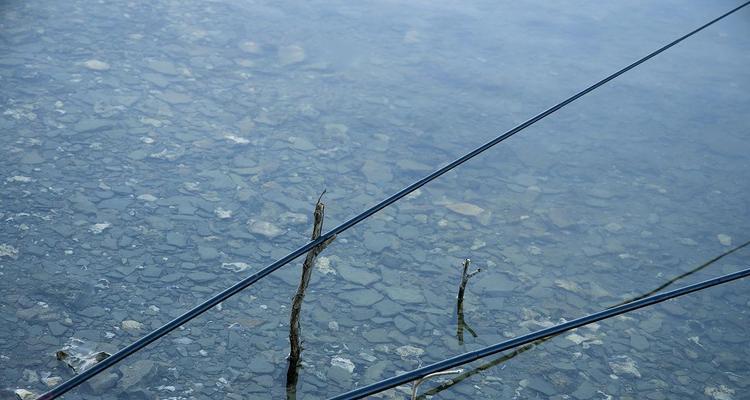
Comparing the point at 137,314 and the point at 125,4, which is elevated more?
the point at 125,4

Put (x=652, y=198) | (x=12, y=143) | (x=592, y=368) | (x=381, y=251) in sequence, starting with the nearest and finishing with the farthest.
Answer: (x=592, y=368)
(x=381, y=251)
(x=12, y=143)
(x=652, y=198)

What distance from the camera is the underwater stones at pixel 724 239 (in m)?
3.04

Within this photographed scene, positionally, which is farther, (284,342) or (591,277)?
(591,277)

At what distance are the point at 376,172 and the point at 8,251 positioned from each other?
1337 millimetres

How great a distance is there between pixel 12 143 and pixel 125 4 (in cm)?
156

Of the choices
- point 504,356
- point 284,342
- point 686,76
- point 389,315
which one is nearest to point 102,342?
point 284,342

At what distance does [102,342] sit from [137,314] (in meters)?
0.15

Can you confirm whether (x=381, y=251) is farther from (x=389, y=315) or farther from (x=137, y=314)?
(x=137, y=314)

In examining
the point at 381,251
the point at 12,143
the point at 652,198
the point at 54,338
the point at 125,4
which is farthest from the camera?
the point at 125,4

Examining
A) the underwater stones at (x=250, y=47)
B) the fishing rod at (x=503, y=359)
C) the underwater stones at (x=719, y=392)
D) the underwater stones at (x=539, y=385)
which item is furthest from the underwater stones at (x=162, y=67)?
the underwater stones at (x=719, y=392)

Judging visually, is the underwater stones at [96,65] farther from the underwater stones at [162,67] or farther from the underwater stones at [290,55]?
the underwater stones at [290,55]

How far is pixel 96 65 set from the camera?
371cm

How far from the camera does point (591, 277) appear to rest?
9.06 feet

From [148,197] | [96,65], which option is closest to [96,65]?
[96,65]
